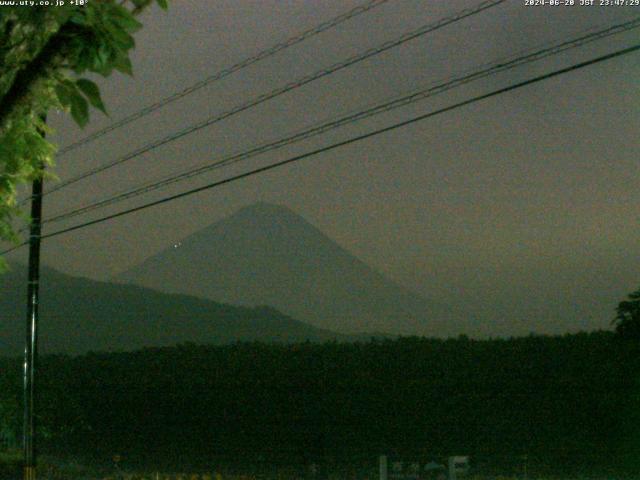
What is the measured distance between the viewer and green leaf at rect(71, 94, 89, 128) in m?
3.74

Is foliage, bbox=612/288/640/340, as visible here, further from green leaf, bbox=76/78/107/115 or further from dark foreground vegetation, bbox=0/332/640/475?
green leaf, bbox=76/78/107/115

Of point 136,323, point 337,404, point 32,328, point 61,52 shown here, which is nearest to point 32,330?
point 32,328

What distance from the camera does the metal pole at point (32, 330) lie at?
17.4 m

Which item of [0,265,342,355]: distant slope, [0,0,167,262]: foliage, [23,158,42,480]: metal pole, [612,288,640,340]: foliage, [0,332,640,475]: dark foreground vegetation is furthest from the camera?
[0,265,342,355]: distant slope

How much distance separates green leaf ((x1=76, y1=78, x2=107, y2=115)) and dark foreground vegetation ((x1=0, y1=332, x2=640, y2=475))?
13570 mm

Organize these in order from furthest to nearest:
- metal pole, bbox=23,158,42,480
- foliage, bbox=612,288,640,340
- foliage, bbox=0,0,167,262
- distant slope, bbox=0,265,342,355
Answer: distant slope, bbox=0,265,342,355 < metal pole, bbox=23,158,42,480 < foliage, bbox=612,288,640,340 < foliage, bbox=0,0,167,262

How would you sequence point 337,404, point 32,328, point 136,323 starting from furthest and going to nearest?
point 136,323 < point 337,404 < point 32,328

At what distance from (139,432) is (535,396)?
11.2m

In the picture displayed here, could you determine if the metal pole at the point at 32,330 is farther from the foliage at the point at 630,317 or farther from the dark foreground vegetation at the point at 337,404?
the foliage at the point at 630,317

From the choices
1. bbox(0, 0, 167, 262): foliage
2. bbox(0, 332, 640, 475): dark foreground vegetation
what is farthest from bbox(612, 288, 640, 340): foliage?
bbox(0, 0, 167, 262): foliage

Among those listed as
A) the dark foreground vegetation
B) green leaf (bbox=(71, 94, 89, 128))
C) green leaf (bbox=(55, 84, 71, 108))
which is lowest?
the dark foreground vegetation

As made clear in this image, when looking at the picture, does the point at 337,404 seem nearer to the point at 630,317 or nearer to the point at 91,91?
the point at 630,317

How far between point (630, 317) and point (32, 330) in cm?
1069

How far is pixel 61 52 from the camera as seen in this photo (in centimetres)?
389
